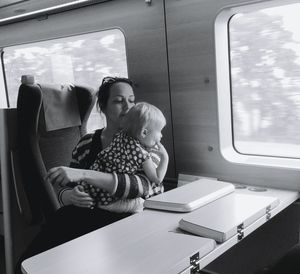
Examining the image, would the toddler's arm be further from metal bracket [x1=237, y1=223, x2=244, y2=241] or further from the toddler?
metal bracket [x1=237, y1=223, x2=244, y2=241]

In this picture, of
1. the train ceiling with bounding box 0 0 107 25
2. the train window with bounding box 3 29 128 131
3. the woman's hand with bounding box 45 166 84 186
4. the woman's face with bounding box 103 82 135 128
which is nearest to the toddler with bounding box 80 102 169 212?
the woman's hand with bounding box 45 166 84 186

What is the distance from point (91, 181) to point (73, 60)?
48.7 inches

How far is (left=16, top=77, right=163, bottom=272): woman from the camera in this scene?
1671 millimetres

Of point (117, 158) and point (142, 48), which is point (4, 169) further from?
point (142, 48)

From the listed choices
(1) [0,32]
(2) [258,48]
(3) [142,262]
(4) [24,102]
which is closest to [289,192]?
(2) [258,48]

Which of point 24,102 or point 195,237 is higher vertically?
point 24,102

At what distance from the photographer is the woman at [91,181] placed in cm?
167

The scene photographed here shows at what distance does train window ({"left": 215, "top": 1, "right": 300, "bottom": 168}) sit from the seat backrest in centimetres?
76

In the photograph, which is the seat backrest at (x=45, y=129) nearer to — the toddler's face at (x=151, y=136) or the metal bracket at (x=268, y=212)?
the toddler's face at (x=151, y=136)

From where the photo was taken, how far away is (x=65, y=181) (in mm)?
1640

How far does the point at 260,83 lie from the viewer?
1924 millimetres

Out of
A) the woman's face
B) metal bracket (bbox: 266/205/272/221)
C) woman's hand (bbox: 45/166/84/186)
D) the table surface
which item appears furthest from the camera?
the woman's face

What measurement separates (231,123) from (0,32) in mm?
1860

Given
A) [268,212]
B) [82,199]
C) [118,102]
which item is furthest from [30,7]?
[268,212]
